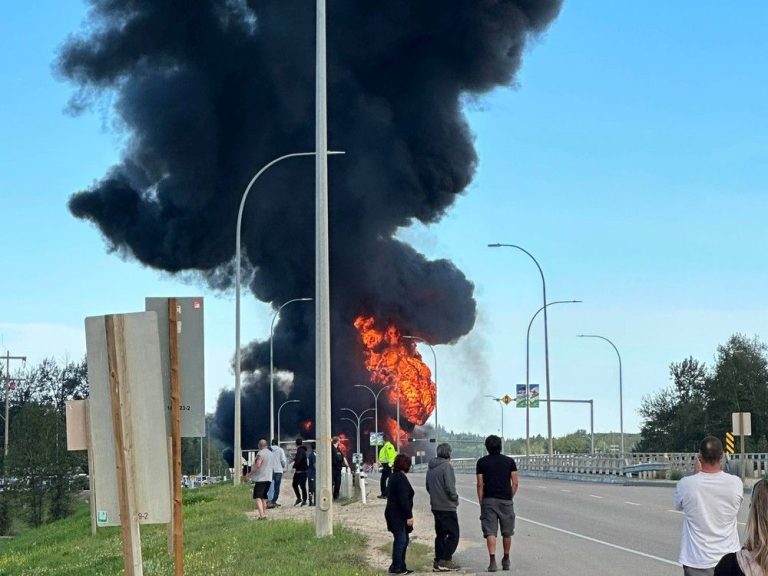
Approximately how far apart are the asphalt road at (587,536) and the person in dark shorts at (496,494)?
0.49 metres

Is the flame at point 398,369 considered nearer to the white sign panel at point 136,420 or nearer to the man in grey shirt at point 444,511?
the man in grey shirt at point 444,511

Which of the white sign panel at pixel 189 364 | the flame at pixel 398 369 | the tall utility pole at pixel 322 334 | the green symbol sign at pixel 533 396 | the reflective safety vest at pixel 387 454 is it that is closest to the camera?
the white sign panel at pixel 189 364

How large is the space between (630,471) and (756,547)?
1928 inches

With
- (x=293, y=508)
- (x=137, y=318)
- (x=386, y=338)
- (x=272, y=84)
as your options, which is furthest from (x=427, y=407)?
(x=137, y=318)

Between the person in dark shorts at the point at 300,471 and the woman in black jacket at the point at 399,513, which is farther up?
the woman in black jacket at the point at 399,513

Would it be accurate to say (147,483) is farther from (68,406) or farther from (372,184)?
(372,184)

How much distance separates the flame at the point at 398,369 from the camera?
91.9m

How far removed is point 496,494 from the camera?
53.1ft

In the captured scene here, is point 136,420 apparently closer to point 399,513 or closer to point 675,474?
point 399,513

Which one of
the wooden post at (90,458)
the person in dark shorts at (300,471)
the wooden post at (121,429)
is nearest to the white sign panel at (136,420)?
the wooden post at (121,429)

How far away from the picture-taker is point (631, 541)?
20.2 metres

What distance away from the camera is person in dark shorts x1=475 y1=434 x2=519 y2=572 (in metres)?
16.2

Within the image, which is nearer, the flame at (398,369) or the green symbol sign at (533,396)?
the green symbol sign at (533,396)

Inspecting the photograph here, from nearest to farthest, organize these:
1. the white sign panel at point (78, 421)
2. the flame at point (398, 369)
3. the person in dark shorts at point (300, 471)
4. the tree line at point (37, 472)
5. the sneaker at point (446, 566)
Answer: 1. the white sign panel at point (78, 421)
2. the sneaker at point (446, 566)
3. the person in dark shorts at point (300, 471)
4. the tree line at point (37, 472)
5. the flame at point (398, 369)
